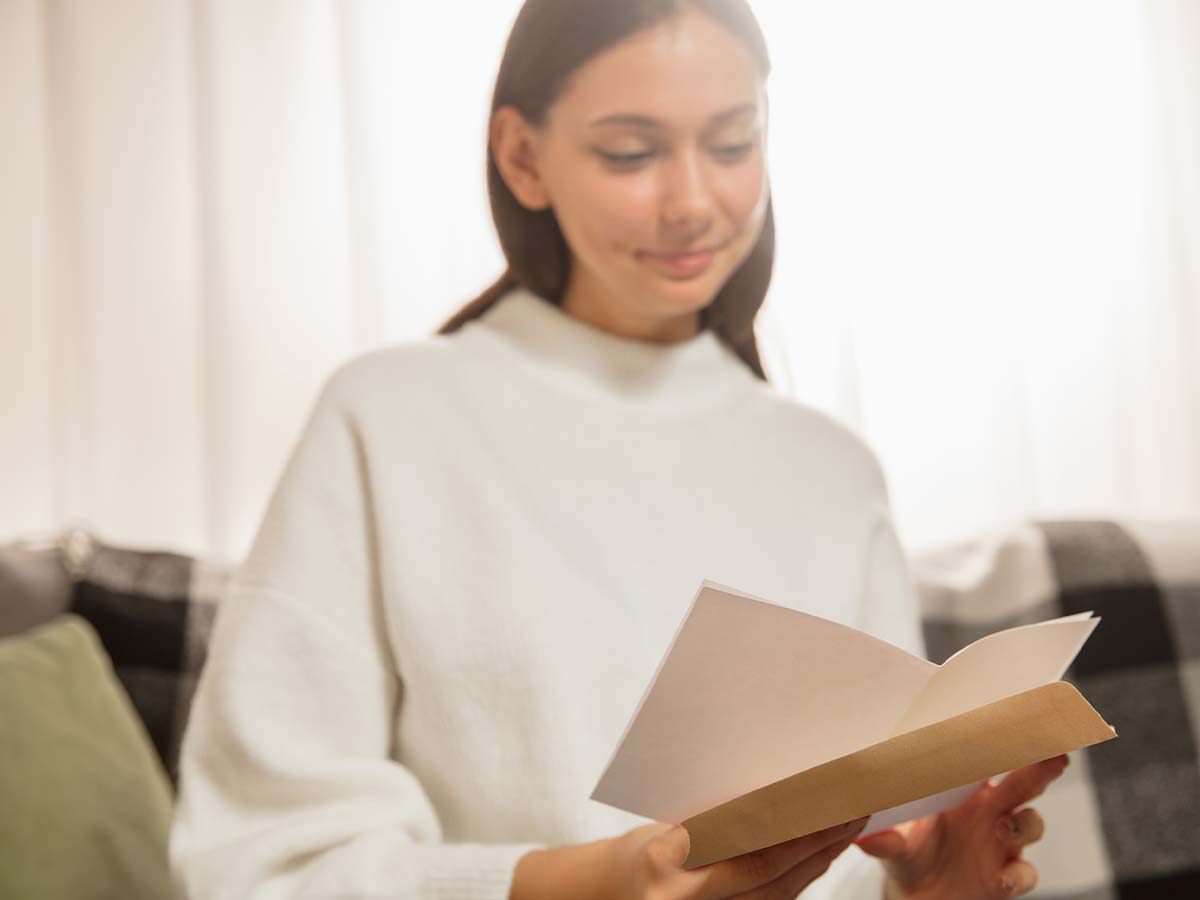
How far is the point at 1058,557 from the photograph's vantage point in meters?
1.50

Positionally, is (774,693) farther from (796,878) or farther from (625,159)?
(625,159)

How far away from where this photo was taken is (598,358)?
120cm

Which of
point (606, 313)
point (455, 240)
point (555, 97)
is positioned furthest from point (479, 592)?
point (455, 240)

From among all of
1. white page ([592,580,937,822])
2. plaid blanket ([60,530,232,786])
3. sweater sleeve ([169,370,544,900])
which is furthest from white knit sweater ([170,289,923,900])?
plaid blanket ([60,530,232,786])

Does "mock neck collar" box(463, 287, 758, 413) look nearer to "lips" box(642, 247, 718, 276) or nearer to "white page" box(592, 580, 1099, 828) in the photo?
"lips" box(642, 247, 718, 276)

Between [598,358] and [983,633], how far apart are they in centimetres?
62

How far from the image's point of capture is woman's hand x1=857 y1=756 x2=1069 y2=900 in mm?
971

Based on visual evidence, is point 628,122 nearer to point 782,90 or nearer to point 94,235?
point 782,90

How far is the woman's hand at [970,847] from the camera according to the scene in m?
0.97

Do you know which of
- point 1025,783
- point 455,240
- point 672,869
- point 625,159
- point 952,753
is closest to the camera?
point 952,753

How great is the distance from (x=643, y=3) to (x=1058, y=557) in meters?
0.84

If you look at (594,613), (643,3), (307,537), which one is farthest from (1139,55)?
(307,537)

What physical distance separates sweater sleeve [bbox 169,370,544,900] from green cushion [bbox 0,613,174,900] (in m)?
0.22

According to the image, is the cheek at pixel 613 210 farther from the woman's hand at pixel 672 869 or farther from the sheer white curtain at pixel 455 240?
the sheer white curtain at pixel 455 240
